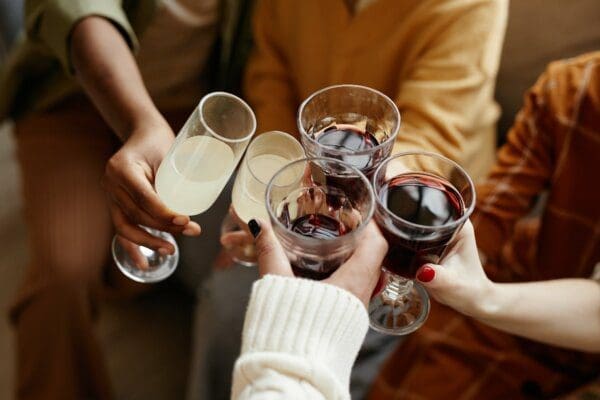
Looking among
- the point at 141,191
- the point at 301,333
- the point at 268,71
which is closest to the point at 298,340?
the point at 301,333

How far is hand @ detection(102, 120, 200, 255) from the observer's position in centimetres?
95

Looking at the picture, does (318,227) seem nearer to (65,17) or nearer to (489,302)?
(489,302)

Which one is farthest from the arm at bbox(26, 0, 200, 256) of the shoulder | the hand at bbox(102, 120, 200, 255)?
the shoulder

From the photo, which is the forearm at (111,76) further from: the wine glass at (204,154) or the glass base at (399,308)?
the glass base at (399,308)

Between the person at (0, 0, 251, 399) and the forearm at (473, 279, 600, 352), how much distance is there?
2.08 feet

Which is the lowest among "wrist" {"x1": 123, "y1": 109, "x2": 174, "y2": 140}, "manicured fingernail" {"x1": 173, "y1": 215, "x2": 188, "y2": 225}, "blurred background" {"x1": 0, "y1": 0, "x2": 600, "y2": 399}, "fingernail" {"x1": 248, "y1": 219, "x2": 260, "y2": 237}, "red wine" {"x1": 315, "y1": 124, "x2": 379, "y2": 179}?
"blurred background" {"x1": 0, "y1": 0, "x2": 600, "y2": 399}

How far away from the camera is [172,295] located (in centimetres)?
185

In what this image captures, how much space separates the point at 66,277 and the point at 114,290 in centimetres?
29

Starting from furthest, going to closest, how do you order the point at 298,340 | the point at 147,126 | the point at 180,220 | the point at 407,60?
1. the point at 407,60
2. the point at 147,126
3. the point at 180,220
4. the point at 298,340

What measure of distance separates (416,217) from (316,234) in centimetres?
11

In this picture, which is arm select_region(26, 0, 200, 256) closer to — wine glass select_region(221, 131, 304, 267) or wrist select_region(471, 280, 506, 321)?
wine glass select_region(221, 131, 304, 267)

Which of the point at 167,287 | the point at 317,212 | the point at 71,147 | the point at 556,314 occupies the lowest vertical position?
the point at 167,287

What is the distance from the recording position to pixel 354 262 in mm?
761

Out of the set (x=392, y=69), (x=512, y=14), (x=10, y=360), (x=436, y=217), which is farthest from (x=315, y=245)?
(x=10, y=360)
